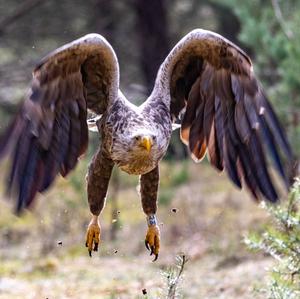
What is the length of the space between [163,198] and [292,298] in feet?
21.8

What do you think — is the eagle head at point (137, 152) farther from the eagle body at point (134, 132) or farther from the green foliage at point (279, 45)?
the green foliage at point (279, 45)

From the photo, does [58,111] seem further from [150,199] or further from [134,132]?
[150,199]

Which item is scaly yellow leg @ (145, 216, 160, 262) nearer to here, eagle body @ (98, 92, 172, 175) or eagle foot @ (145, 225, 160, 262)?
eagle foot @ (145, 225, 160, 262)

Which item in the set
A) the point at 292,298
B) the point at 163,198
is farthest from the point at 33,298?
the point at 163,198

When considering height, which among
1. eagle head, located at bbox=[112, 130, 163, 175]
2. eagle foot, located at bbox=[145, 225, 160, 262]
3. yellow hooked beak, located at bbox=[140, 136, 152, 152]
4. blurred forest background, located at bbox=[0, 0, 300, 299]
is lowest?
blurred forest background, located at bbox=[0, 0, 300, 299]

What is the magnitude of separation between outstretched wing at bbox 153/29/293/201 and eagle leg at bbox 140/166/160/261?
1.57ft

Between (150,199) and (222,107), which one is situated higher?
(222,107)

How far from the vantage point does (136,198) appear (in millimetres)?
15805

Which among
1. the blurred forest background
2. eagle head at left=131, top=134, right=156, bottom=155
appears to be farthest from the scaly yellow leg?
eagle head at left=131, top=134, right=156, bottom=155

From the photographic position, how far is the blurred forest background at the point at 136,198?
10.0 meters

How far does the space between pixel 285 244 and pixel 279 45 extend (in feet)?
14.3

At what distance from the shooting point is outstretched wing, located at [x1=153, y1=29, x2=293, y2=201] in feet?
→ 24.6

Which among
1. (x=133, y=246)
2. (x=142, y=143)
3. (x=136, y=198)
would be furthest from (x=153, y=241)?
(x=136, y=198)

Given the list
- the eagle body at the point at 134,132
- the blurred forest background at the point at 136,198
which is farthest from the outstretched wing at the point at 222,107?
the blurred forest background at the point at 136,198
